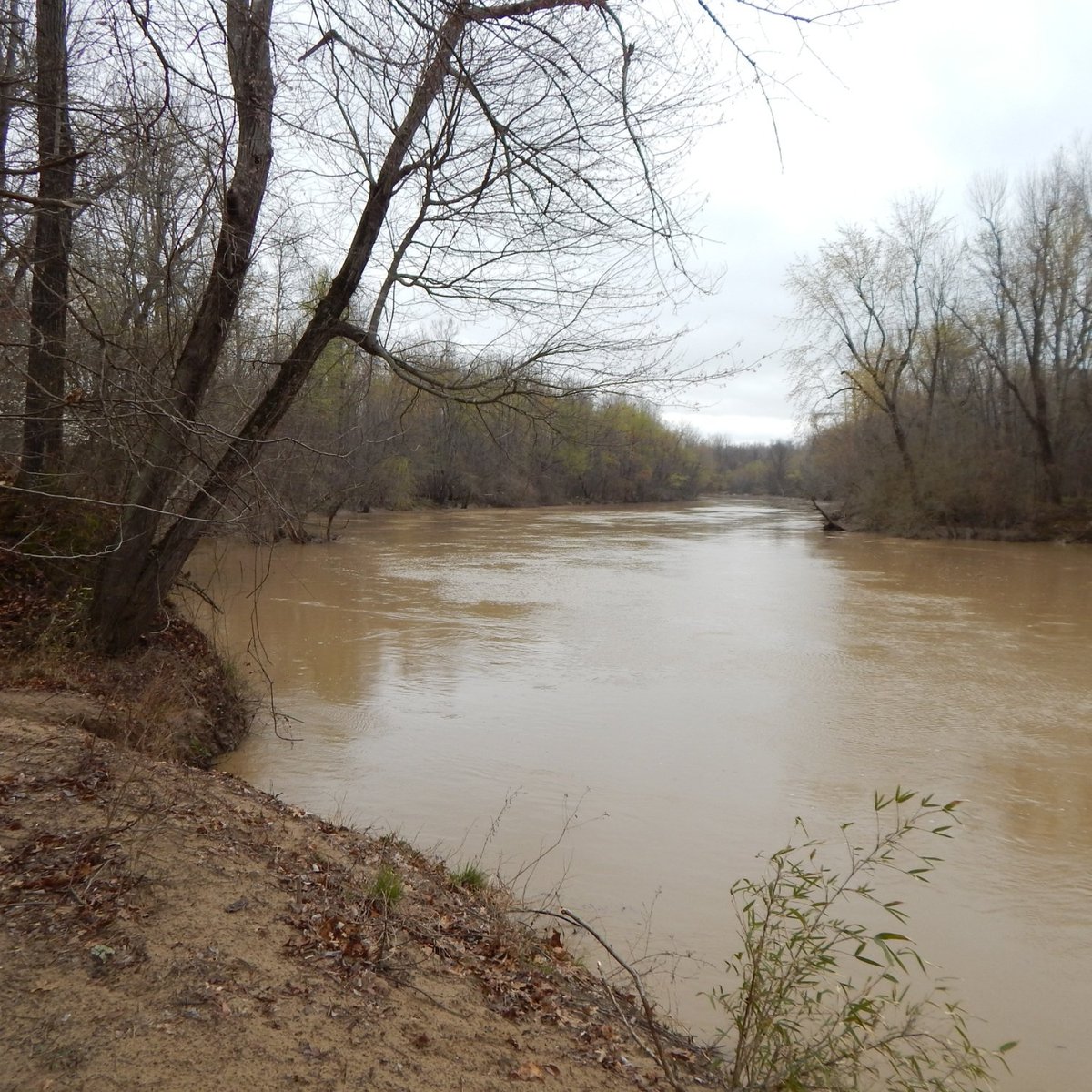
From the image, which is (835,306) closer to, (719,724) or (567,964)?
(719,724)

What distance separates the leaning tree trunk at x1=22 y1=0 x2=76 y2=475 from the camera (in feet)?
12.1

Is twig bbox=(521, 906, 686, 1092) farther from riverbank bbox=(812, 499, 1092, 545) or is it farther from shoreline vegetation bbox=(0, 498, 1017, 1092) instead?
riverbank bbox=(812, 499, 1092, 545)

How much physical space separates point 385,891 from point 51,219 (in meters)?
4.88

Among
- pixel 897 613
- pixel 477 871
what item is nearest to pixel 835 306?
pixel 897 613

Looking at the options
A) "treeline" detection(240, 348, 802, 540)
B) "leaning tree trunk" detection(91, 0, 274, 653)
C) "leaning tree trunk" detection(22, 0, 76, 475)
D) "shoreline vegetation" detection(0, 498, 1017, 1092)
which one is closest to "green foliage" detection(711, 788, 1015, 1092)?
"shoreline vegetation" detection(0, 498, 1017, 1092)

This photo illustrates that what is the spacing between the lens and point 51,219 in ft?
17.8

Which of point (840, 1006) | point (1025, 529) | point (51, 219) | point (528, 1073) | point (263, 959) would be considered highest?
point (51, 219)

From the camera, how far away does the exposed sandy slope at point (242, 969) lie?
7.64ft

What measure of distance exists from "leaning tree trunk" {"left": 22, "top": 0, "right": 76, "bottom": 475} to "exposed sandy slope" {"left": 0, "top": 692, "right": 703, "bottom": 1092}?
175 centimetres

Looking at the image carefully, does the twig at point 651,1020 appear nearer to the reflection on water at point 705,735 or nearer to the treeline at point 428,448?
the reflection on water at point 705,735

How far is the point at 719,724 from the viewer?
9234mm

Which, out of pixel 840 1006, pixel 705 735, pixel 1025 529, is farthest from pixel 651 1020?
pixel 1025 529

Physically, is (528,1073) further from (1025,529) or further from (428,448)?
(1025,529)

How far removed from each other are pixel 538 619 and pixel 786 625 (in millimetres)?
4627
